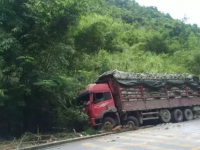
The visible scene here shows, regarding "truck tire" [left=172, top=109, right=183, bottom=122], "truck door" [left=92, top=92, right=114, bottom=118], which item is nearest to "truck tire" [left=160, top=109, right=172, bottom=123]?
"truck tire" [left=172, top=109, right=183, bottom=122]

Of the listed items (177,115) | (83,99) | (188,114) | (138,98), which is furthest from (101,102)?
→ (188,114)

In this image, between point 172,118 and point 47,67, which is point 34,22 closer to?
point 47,67

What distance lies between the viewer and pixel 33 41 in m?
12.2

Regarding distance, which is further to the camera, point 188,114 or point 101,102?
point 188,114

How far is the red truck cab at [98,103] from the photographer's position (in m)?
12.6

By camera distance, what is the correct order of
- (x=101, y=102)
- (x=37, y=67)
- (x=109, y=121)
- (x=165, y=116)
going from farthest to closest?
(x=165, y=116), (x=109, y=121), (x=101, y=102), (x=37, y=67)

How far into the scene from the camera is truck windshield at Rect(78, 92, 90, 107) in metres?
13.0

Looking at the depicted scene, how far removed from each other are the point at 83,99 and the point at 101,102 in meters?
1.05

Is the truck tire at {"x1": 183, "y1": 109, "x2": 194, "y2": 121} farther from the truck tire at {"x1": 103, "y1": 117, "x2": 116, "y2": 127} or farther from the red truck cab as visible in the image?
the truck tire at {"x1": 103, "y1": 117, "x2": 116, "y2": 127}

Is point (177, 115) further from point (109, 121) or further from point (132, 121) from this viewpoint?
point (109, 121)

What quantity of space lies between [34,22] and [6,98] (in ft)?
13.1

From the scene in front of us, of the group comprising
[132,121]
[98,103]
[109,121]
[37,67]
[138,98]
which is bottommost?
[132,121]

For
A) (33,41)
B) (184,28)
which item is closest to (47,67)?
(33,41)

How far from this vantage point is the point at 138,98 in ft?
47.3
